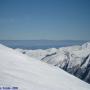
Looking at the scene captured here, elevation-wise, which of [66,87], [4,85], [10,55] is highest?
[10,55]

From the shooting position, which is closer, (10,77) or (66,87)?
(10,77)

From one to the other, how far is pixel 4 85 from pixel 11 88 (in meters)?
0.32

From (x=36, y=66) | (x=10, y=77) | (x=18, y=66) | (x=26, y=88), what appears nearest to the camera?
(x=26, y=88)

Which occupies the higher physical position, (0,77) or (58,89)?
(0,77)

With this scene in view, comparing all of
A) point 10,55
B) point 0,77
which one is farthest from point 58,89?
point 10,55

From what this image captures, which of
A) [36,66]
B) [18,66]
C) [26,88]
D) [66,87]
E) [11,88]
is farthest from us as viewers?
[36,66]

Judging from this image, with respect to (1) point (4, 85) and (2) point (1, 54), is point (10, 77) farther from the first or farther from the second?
(2) point (1, 54)

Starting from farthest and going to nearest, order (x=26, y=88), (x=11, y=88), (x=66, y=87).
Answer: (x=66, y=87)
(x=26, y=88)
(x=11, y=88)

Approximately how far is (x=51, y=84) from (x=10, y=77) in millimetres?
1889

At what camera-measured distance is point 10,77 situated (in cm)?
714

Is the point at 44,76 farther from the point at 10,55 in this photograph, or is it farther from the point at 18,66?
the point at 10,55

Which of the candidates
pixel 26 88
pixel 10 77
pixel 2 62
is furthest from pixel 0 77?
pixel 2 62

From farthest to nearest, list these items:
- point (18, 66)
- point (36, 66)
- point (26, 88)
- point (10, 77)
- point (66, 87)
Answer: point (36, 66), point (18, 66), point (66, 87), point (10, 77), point (26, 88)

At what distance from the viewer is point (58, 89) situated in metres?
7.79
